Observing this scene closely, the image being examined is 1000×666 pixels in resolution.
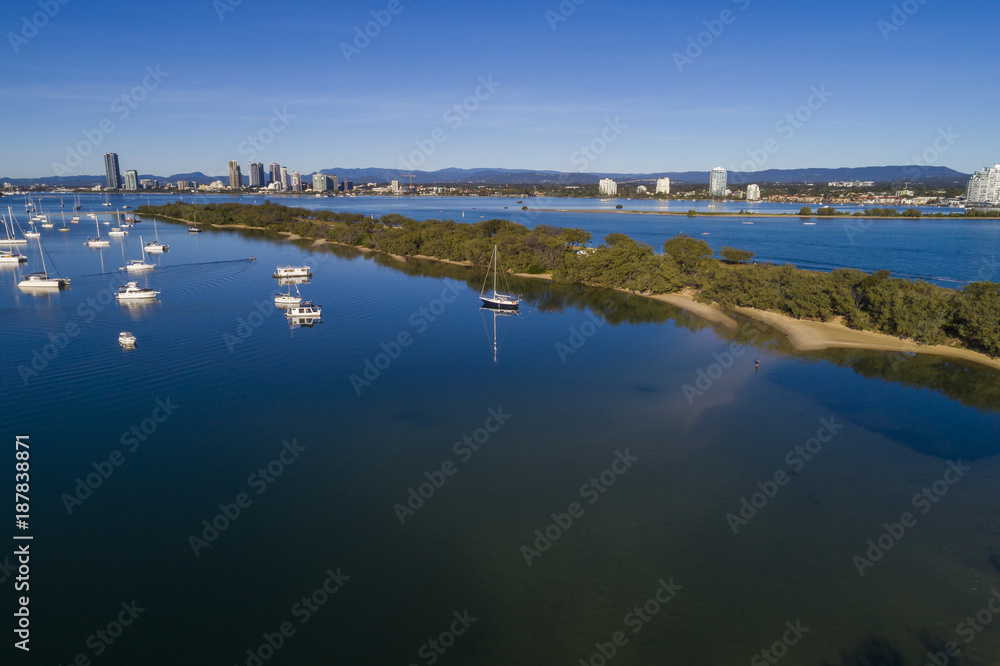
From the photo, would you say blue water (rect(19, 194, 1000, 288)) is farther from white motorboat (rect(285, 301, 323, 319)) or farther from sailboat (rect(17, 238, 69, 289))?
sailboat (rect(17, 238, 69, 289))

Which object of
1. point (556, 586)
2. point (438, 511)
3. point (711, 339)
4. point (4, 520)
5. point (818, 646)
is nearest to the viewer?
point (818, 646)

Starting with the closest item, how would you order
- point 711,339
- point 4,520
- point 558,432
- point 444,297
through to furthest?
point 4,520
point 558,432
point 711,339
point 444,297

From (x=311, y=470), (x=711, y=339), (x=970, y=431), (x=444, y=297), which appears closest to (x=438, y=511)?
(x=311, y=470)

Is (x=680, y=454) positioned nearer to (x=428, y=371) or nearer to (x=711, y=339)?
(x=428, y=371)

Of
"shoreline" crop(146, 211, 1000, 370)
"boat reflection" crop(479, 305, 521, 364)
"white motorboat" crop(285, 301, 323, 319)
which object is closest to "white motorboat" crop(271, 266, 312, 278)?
"white motorboat" crop(285, 301, 323, 319)

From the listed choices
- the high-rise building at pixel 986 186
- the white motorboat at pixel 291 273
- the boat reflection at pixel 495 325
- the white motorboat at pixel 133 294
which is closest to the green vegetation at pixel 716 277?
the boat reflection at pixel 495 325

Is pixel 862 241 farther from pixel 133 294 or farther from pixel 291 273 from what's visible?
pixel 133 294

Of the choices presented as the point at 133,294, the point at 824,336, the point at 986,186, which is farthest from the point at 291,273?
the point at 986,186
